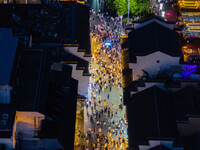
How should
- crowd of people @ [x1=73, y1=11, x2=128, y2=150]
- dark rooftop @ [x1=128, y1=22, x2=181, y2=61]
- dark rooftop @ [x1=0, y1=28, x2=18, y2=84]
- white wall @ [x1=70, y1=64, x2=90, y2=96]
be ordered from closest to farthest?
dark rooftop @ [x1=0, y1=28, x2=18, y2=84] → dark rooftop @ [x1=128, y1=22, x2=181, y2=61] → crowd of people @ [x1=73, y1=11, x2=128, y2=150] → white wall @ [x1=70, y1=64, x2=90, y2=96]

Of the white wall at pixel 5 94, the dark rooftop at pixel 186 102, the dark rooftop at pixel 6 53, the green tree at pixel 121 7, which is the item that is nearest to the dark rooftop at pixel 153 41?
the dark rooftop at pixel 186 102

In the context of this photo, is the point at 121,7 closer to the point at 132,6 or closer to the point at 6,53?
the point at 132,6

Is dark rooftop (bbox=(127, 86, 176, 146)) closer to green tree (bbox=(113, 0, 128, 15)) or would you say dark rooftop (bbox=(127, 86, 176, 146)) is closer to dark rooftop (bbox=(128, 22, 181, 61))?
dark rooftop (bbox=(128, 22, 181, 61))

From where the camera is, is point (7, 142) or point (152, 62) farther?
point (152, 62)

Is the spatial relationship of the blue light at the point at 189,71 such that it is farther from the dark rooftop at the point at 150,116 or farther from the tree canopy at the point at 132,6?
the tree canopy at the point at 132,6

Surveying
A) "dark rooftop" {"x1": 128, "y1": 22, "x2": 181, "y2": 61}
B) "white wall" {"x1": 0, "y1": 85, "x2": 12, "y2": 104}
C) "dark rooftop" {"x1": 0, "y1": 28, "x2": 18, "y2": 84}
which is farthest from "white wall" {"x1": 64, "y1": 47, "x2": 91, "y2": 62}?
"white wall" {"x1": 0, "y1": 85, "x2": 12, "y2": 104}

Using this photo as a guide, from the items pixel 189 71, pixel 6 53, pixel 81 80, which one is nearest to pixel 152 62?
pixel 189 71

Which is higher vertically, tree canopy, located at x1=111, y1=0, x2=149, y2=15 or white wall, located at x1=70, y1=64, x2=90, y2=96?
tree canopy, located at x1=111, y1=0, x2=149, y2=15
